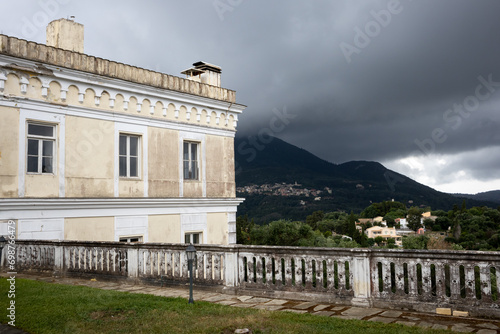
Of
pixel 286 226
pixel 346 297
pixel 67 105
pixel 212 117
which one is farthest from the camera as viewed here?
pixel 286 226

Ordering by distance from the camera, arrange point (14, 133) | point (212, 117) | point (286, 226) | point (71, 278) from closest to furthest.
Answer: point (71, 278) → point (14, 133) → point (212, 117) → point (286, 226)

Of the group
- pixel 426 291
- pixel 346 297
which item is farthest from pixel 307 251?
pixel 426 291

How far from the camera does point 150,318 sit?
6656 mm

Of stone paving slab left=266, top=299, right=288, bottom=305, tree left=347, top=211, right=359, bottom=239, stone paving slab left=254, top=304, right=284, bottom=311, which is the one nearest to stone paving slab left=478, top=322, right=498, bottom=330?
stone paving slab left=254, top=304, right=284, bottom=311

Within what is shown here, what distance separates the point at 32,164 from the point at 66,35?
203 inches

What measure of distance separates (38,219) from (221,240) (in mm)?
8468

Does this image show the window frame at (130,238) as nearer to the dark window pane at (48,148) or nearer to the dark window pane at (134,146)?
the dark window pane at (134,146)

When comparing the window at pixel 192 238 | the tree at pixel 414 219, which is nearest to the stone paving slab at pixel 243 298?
the window at pixel 192 238

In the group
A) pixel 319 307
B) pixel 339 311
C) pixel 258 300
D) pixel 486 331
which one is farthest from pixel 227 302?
pixel 486 331

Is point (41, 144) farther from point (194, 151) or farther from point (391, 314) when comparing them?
point (391, 314)

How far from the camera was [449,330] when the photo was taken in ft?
19.5

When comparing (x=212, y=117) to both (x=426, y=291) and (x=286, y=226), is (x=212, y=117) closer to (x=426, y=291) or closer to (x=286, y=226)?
(x=426, y=291)

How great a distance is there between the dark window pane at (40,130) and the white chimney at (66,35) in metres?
3.35

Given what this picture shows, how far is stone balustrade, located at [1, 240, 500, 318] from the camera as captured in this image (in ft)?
23.2
